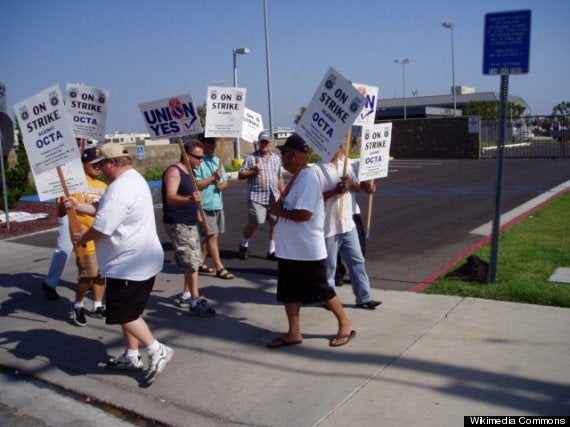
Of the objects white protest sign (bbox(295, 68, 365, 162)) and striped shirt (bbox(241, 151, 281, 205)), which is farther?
striped shirt (bbox(241, 151, 281, 205))

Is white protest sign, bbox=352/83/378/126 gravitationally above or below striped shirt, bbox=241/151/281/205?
above

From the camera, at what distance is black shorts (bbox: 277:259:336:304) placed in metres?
4.70

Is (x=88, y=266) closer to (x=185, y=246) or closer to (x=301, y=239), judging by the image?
(x=185, y=246)

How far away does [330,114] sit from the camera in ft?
16.2

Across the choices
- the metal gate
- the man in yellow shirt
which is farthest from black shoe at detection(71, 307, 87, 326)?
the metal gate

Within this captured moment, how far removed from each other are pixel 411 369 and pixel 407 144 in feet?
96.7

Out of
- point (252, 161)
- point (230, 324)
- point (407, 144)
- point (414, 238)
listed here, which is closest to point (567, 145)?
point (407, 144)

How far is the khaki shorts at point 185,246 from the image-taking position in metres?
5.71

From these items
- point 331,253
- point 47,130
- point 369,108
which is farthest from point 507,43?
point 47,130

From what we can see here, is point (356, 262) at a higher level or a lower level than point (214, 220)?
lower

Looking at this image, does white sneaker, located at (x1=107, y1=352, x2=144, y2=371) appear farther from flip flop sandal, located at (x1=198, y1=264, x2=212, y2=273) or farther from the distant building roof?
the distant building roof

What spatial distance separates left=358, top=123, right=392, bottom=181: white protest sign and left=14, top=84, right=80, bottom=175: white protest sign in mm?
2823

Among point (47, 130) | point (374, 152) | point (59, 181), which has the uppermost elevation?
point (47, 130)

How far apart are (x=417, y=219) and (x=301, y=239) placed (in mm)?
6741
